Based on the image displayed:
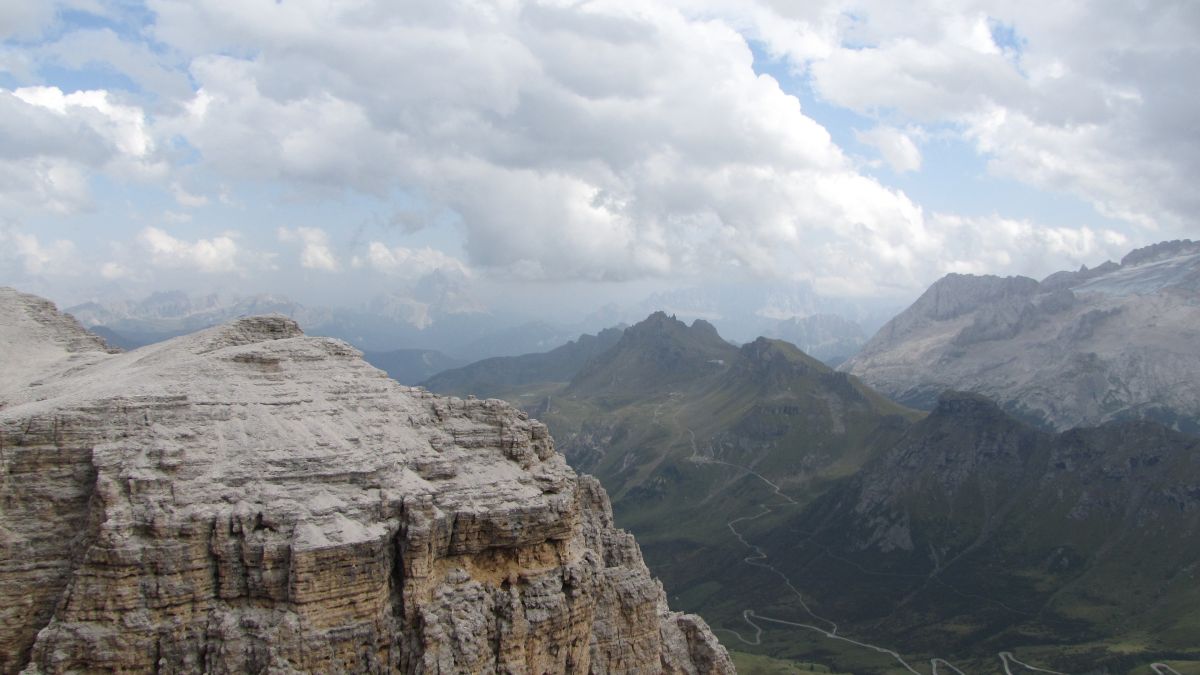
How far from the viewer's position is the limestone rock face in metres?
41.0

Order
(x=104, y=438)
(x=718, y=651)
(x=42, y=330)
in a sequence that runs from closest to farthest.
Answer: (x=104, y=438) < (x=718, y=651) < (x=42, y=330)

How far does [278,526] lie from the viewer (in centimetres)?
4231

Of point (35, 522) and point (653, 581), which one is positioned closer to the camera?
point (35, 522)

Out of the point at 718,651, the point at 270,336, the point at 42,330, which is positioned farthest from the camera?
the point at 42,330

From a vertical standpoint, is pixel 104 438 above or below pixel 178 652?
above

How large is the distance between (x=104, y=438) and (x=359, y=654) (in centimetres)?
1674

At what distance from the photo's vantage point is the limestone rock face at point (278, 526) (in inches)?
1614

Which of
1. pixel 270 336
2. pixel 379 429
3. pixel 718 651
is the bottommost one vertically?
pixel 718 651

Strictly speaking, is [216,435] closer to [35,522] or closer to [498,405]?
[35,522]

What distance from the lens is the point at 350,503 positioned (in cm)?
4466

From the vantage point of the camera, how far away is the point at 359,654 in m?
43.1

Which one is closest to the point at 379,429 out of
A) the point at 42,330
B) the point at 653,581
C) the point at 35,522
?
the point at 35,522

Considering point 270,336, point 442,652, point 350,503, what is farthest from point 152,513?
point 270,336

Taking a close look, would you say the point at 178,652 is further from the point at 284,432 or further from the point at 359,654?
the point at 284,432
